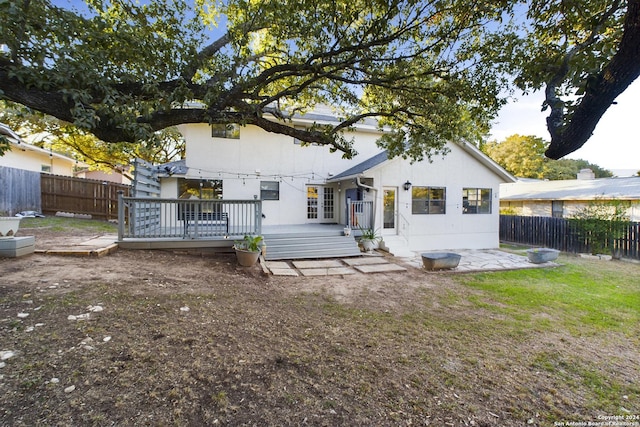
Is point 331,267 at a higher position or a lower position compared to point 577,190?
lower

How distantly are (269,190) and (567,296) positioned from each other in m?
10.8

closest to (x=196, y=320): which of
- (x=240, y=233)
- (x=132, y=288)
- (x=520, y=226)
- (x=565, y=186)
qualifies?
(x=132, y=288)

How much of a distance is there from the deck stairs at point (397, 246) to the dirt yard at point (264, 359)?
202 inches

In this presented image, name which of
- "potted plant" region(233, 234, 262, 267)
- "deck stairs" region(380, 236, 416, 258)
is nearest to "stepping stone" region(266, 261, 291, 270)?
"potted plant" region(233, 234, 262, 267)

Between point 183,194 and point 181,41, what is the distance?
7.62 metres

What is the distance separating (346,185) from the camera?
1348 cm

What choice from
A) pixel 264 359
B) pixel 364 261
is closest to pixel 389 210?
pixel 364 261

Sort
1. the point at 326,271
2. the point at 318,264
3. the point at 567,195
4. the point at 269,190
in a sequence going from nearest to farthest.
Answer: the point at 326,271 → the point at 318,264 → the point at 269,190 → the point at 567,195

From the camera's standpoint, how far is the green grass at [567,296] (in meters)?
4.92

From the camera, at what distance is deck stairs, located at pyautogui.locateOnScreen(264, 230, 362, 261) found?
31.0ft

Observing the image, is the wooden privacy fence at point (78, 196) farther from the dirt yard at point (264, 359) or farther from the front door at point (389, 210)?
the front door at point (389, 210)

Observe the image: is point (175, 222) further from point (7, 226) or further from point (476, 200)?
point (476, 200)

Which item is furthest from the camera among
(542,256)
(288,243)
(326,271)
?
(288,243)

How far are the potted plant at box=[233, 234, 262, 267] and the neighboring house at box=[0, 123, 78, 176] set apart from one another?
1130 cm
